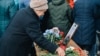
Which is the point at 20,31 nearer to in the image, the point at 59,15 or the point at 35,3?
the point at 35,3

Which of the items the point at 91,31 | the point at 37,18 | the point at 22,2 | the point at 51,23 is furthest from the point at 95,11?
the point at 37,18

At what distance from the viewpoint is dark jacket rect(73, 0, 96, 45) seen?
5777mm

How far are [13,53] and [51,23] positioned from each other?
5.27 ft

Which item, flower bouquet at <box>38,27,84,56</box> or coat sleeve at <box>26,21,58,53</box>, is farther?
flower bouquet at <box>38,27,84,56</box>

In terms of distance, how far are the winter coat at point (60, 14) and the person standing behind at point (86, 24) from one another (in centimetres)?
15

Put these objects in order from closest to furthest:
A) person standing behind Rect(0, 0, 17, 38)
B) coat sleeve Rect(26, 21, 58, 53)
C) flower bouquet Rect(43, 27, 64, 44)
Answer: coat sleeve Rect(26, 21, 58, 53), flower bouquet Rect(43, 27, 64, 44), person standing behind Rect(0, 0, 17, 38)

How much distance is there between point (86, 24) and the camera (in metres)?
5.86

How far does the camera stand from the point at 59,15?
5840mm

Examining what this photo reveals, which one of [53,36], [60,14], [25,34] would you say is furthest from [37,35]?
[60,14]

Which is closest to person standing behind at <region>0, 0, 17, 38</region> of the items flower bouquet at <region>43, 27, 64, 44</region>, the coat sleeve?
flower bouquet at <region>43, 27, 64, 44</region>

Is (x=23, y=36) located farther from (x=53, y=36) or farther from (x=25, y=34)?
(x=53, y=36)

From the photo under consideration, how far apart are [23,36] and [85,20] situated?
1.78m

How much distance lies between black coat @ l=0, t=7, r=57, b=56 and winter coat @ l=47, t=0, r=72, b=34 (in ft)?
4.81

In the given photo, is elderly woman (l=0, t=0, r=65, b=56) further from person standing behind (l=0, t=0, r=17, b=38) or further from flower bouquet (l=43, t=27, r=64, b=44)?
person standing behind (l=0, t=0, r=17, b=38)
